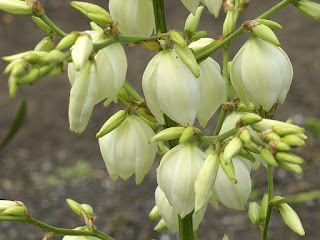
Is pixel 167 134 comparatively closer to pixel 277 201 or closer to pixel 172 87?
pixel 172 87

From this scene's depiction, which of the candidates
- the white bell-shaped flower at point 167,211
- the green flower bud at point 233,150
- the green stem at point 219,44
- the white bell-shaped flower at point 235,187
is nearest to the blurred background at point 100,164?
the white bell-shaped flower at point 167,211

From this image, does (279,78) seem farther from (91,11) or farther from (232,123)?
(91,11)

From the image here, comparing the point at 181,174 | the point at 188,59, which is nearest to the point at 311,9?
the point at 188,59

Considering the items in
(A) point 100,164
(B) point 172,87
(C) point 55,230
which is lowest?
(A) point 100,164

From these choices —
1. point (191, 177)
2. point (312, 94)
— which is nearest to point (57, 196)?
point (312, 94)

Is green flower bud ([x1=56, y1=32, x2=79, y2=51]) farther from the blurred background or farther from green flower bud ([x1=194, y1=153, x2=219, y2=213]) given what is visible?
the blurred background

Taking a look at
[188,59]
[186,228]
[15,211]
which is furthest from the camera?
[186,228]
